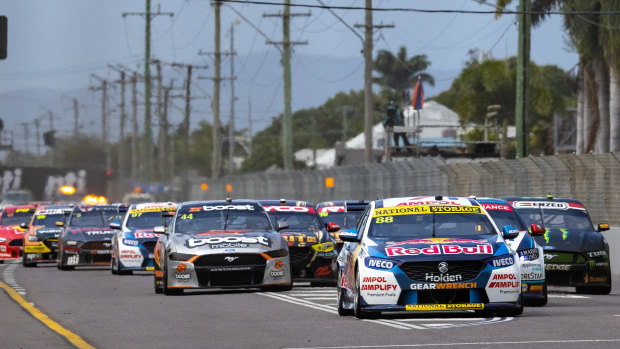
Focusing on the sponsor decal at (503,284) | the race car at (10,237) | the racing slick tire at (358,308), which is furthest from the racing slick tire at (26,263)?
the sponsor decal at (503,284)

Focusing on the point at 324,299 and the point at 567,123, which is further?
the point at 567,123

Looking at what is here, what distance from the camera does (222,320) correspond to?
51.5 ft

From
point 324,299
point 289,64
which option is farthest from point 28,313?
point 289,64

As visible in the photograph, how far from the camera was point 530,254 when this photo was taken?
17.6m

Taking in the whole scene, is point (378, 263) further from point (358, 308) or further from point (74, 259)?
point (74, 259)

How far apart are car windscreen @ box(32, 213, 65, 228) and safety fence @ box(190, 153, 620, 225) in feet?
31.9

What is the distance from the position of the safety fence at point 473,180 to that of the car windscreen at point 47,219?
972cm

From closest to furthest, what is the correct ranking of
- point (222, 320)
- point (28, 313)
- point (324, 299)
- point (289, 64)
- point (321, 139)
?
point (222, 320)
point (28, 313)
point (324, 299)
point (289, 64)
point (321, 139)

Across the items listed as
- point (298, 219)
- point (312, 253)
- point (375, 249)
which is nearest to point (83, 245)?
point (298, 219)

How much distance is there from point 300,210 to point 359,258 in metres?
9.44

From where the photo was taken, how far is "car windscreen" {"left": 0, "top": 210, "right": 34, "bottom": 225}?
127 ft

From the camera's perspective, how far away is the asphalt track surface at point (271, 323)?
12.7 meters

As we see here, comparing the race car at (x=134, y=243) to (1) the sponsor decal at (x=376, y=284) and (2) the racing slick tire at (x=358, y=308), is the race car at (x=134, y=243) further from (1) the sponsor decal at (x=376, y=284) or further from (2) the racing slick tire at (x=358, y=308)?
(1) the sponsor decal at (x=376, y=284)

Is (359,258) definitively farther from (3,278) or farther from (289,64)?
(289,64)
